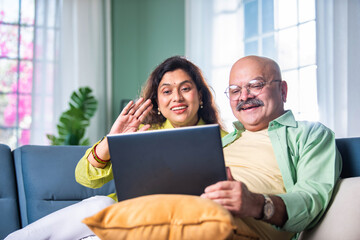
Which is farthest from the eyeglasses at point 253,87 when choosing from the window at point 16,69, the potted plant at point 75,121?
the window at point 16,69

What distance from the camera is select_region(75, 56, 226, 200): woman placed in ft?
6.73

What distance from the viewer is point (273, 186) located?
5.53 ft

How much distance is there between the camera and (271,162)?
5.78 feet

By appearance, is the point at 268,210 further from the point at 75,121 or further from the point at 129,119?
the point at 75,121

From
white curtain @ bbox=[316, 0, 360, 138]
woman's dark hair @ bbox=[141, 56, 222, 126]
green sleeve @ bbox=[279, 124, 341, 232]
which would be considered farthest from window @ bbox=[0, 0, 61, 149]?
green sleeve @ bbox=[279, 124, 341, 232]

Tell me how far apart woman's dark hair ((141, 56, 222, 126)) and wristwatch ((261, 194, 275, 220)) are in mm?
1040

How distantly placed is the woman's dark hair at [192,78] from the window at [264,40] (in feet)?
4.52

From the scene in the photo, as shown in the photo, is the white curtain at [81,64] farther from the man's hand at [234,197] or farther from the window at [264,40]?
the man's hand at [234,197]

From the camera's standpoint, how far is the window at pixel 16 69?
5027 millimetres

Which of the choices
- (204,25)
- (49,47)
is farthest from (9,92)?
(204,25)

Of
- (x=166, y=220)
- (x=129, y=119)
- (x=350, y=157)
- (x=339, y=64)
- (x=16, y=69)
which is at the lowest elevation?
(x=166, y=220)

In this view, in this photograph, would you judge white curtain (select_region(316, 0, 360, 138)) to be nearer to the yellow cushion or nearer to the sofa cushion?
the sofa cushion

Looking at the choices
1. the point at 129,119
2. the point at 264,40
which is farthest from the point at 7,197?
the point at 264,40

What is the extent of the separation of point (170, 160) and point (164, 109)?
0.92 m
